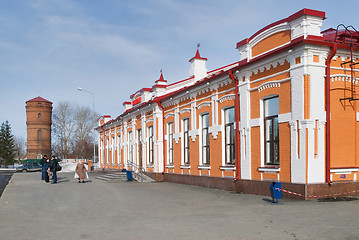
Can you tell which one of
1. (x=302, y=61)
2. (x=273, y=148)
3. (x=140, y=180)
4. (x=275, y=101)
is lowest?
(x=140, y=180)

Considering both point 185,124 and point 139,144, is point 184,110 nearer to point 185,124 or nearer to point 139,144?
point 185,124

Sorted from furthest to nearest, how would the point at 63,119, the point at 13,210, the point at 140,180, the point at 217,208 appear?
A: the point at 63,119 → the point at 140,180 → the point at 13,210 → the point at 217,208

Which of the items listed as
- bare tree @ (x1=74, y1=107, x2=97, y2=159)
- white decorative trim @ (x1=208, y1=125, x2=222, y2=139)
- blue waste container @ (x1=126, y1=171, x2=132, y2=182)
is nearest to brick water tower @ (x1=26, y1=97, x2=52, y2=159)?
bare tree @ (x1=74, y1=107, x2=97, y2=159)

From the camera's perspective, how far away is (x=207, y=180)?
16.9m

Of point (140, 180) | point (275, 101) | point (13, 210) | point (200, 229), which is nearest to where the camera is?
point (200, 229)

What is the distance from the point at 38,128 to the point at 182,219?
68370mm

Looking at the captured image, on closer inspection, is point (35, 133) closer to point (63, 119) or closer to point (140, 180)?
point (63, 119)

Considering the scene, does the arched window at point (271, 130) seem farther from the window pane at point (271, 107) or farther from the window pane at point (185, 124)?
the window pane at point (185, 124)

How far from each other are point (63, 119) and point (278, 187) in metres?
63.5

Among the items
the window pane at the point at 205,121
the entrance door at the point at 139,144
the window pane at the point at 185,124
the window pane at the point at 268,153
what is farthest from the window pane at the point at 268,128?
the entrance door at the point at 139,144

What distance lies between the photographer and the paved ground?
7.14m

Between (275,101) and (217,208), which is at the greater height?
(275,101)

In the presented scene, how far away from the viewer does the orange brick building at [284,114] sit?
36.6ft

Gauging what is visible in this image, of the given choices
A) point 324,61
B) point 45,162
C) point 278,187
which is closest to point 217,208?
point 278,187
